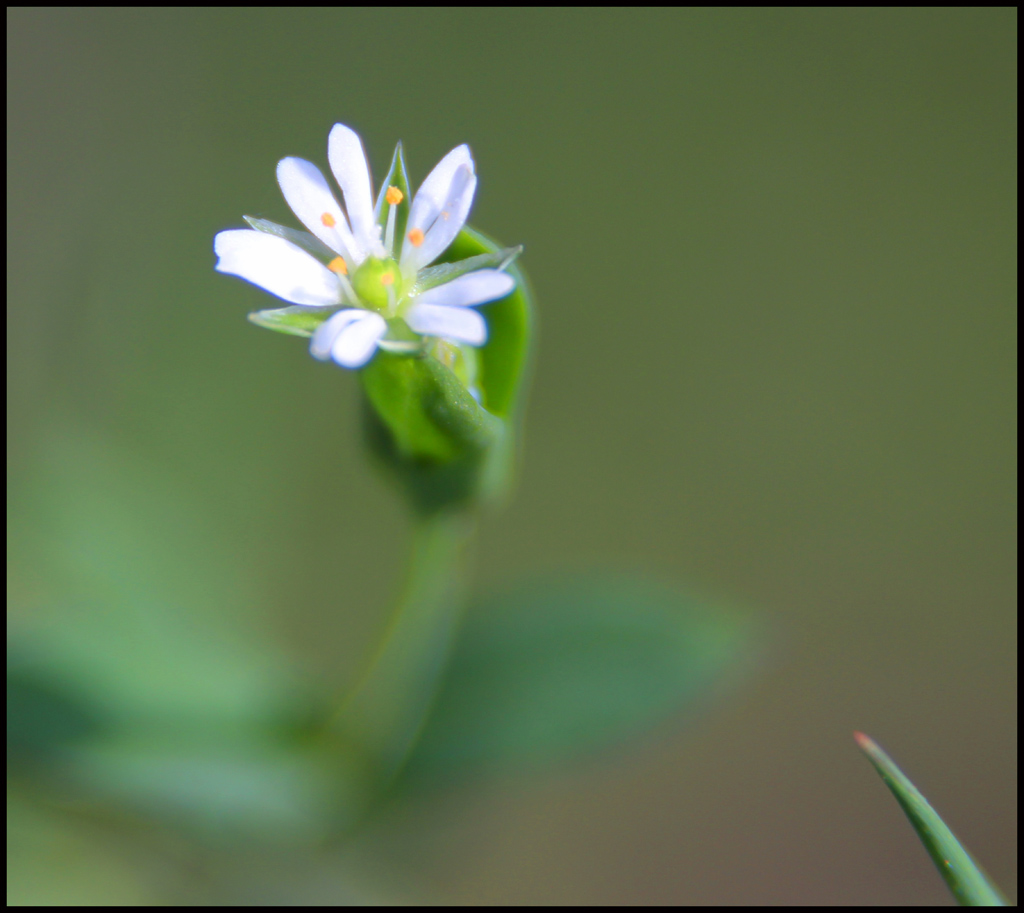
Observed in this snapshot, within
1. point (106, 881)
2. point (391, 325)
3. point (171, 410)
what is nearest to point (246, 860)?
point (106, 881)

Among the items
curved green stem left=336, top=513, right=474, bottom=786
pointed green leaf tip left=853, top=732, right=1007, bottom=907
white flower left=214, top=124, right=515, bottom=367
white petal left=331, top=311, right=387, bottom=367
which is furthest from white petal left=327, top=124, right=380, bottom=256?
pointed green leaf tip left=853, top=732, right=1007, bottom=907

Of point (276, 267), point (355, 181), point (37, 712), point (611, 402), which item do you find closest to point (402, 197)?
point (355, 181)

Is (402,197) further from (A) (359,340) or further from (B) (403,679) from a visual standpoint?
(B) (403,679)

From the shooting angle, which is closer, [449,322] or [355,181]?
[449,322]

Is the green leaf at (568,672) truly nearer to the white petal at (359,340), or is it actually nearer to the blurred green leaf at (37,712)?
the blurred green leaf at (37,712)

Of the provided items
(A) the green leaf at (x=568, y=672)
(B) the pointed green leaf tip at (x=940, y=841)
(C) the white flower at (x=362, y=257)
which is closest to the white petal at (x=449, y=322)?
(C) the white flower at (x=362, y=257)

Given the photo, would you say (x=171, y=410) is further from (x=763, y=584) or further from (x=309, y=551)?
(x=763, y=584)

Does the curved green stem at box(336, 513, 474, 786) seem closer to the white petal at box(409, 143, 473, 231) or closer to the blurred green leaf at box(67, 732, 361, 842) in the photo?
the blurred green leaf at box(67, 732, 361, 842)
